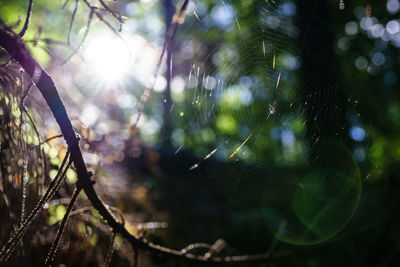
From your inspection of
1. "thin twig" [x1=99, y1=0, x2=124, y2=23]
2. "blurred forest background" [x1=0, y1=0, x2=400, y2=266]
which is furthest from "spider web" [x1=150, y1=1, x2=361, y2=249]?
"thin twig" [x1=99, y1=0, x2=124, y2=23]

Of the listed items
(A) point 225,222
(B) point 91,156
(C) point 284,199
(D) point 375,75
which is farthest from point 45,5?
(D) point 375,75

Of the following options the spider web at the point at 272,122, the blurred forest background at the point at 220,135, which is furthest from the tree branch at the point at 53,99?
the spider web at the point at 272,122

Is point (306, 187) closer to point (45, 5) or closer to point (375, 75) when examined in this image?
point (375, 75)

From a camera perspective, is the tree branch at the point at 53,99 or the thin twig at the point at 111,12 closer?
the tree branch at the point at 53,99

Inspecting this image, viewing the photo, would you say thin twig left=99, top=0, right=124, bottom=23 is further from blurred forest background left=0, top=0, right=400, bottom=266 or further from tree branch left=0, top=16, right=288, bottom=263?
tree branch left=0, top=16, right=288, bottom=263

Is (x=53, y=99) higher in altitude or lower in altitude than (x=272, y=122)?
lower

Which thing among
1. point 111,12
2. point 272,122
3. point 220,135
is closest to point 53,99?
point 111,12

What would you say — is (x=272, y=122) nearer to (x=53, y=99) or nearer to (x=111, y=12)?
(x=111, y=12)

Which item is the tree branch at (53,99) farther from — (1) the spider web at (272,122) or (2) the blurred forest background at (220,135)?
(1) the spider web at (272,122)
